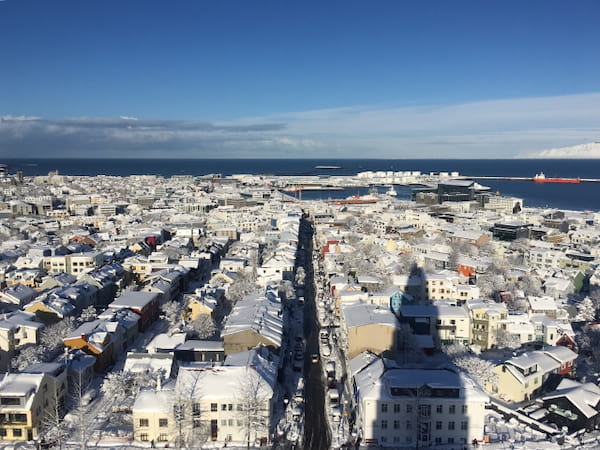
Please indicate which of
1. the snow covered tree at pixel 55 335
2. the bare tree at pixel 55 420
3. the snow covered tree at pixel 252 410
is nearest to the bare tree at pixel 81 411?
the bare tree at pixel 55 420

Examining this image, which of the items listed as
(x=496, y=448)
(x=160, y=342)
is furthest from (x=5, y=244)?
(x=496, y=448)

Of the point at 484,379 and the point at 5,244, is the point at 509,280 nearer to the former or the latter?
the point at 484,379

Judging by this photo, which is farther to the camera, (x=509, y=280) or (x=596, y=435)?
Answer: (x=509, y=280)

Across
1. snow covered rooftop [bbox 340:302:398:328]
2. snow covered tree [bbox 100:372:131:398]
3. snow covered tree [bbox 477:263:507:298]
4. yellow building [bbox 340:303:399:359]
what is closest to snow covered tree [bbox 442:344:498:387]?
yellow building [bbox 340:303:399:359]

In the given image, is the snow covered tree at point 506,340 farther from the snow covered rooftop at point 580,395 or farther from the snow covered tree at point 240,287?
the snow covered tree at point 240,287

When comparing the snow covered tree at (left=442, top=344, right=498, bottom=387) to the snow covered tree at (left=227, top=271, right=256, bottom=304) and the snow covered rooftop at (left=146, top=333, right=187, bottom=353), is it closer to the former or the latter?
the snow covered rooftop at (left=146, top=333, right=187, bottom=353)

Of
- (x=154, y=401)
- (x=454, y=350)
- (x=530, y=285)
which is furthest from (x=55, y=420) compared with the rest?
(x=530, y=285)
